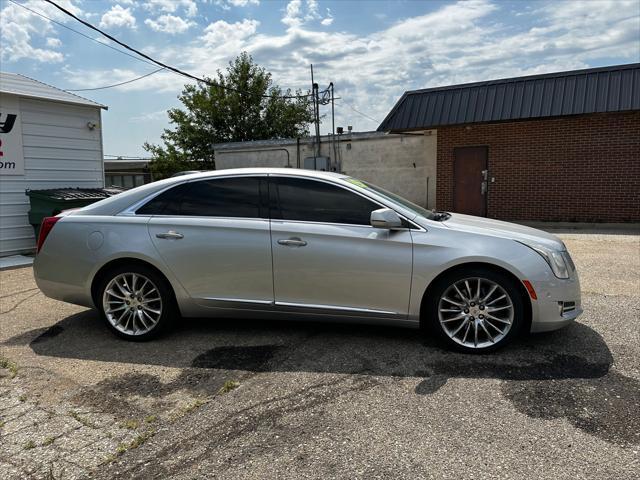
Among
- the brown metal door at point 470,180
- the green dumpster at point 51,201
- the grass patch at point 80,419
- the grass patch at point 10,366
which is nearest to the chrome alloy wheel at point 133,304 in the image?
the grass patch at point 10,366

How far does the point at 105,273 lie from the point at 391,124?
11363 mm

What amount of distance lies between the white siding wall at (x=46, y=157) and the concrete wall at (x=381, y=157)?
384 inches

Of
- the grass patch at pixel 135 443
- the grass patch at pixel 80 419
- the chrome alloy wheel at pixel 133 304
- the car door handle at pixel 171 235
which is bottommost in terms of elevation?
the grass patch at pixel 135 443

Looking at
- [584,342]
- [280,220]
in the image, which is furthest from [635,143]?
[280,220]

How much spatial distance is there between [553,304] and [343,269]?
1675 millimetres

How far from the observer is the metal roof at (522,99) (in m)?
11.6

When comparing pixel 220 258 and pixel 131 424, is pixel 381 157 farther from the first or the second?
pixel 131 424

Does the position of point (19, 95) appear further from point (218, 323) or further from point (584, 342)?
point (584, 342)

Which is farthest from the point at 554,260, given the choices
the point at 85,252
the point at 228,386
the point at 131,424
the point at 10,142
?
the point at 10,142

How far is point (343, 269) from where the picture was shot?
4.22m

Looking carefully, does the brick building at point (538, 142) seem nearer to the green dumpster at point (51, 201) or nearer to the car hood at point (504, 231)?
the green dumpster at point (51, 201)

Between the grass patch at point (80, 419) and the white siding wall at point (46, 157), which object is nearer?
the grass patch at point (80, 419)

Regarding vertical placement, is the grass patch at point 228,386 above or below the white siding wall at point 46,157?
below

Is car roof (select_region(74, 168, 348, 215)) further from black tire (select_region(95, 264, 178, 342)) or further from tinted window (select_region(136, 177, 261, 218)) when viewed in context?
black tire (select_region(95, 264, 178, 342))
